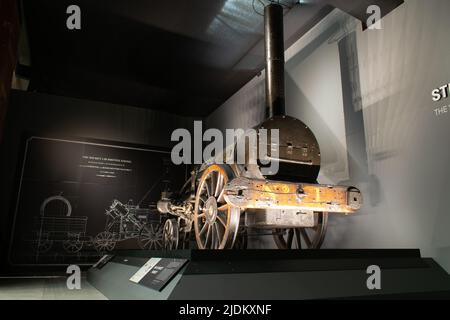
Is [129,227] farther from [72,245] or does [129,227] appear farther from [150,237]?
[72,245]

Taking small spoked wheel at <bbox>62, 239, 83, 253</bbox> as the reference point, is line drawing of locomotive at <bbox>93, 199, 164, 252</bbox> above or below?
above

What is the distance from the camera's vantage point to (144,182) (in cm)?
571

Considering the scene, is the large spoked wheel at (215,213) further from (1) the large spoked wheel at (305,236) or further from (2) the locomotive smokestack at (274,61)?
(2) the locomotive smokestack at (274,61)

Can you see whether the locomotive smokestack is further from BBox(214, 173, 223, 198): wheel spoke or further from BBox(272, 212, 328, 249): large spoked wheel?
BBox(272, 212, 328, 249): large spoked wheel

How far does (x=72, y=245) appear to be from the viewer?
5.08 metres

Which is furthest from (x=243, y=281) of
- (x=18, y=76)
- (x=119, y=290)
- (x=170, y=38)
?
(x=18, y=76)

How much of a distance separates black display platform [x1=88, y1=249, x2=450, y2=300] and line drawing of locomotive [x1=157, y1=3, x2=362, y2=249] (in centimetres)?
47

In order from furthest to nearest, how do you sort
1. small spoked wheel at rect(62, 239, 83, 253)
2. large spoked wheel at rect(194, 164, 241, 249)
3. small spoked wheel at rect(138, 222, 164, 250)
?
small spoked wheel at rect(138, 222, 164, 250) → small spoked wheel at rect(62, 239, 83, 253) → large spoked wheel at rect(194, 164, 241, 249)

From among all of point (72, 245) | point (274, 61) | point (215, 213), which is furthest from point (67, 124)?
point (215, 213)

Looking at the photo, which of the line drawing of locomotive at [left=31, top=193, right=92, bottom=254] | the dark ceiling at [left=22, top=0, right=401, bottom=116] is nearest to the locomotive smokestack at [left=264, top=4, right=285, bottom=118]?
the dark ceiling at [left=22, top=0, right=401, bottom=116]

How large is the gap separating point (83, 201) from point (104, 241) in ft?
2.11

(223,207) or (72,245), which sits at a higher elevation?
(223,207)

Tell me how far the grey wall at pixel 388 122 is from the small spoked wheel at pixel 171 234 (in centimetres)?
168

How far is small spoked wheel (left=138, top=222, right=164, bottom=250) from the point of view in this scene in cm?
547
